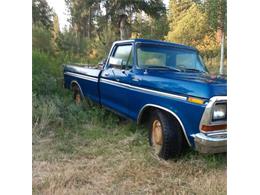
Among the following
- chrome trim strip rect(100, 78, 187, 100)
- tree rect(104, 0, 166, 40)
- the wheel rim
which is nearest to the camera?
chrome trim strip rect(100, 78, 187, 100)

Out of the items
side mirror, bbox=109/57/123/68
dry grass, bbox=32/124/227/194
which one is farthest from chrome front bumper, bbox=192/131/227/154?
side mirror, bbox=109/57/123/68

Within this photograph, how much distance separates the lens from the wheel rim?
3.06 meters

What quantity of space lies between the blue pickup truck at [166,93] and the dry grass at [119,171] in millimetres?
200

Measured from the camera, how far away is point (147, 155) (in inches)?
122

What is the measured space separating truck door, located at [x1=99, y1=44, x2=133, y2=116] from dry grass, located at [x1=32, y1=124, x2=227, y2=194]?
559 millimetres

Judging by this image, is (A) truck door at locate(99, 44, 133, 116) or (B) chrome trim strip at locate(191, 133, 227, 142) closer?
(B) chrome trim strip at locate(191, 133, 227, 142)

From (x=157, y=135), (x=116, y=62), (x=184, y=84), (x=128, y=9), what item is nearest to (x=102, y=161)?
(x=157, y=135)

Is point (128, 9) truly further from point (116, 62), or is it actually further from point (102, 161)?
point (102, 161)

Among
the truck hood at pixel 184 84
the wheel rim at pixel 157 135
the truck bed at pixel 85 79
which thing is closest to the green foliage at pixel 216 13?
the truck hood at pixel 184 84

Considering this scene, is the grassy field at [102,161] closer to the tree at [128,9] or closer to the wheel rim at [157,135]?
the wheel rim at [157,135]

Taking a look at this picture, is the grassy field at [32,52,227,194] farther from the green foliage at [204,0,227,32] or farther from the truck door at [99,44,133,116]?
the green foliage at [204,0,227,32]
